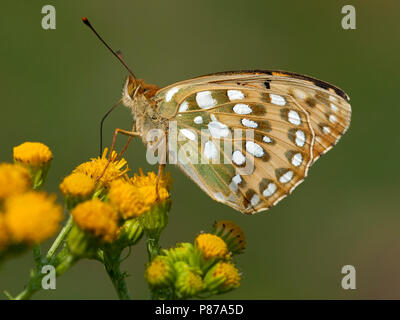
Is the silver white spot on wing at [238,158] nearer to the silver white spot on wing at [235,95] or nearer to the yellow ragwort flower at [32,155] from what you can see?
the silver white spot on wing at [235,95]

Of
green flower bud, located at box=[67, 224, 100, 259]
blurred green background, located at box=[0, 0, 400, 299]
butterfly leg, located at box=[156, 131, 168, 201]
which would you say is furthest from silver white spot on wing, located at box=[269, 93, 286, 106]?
blurred green background, located at box=[0, 0, 400, 299]

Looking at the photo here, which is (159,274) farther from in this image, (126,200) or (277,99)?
(277,99)

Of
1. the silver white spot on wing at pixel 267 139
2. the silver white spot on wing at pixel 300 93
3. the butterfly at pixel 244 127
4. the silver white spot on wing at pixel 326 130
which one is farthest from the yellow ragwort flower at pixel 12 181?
the silver white spot on wing at pixel 326 130

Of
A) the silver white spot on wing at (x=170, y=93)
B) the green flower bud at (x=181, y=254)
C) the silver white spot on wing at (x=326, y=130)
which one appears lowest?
the green flower bud at (x=181, y=254)

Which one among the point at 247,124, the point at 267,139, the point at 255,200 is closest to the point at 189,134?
the point at 247,124

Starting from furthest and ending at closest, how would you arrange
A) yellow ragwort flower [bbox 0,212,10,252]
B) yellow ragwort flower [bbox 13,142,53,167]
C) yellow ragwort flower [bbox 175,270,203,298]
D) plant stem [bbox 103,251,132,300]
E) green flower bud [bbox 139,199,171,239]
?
green flower bud [bbox 139,199,171,239] → yellow ragwort flower [bbox 13,142,53,167] → plant stem [bbox 103,251,132,300] → yellow ragwort flower [bbox 175,270,203,298] → yellow ragwort flower [bbox 0,212,10,252]

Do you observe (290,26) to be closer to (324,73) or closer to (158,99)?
(324,73)

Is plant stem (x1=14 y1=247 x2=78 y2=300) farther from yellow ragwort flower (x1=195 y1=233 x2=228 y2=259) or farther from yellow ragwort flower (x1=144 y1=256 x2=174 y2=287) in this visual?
yellow ragwort flower (x1=195 y1=233 x2=228 y2=259)
